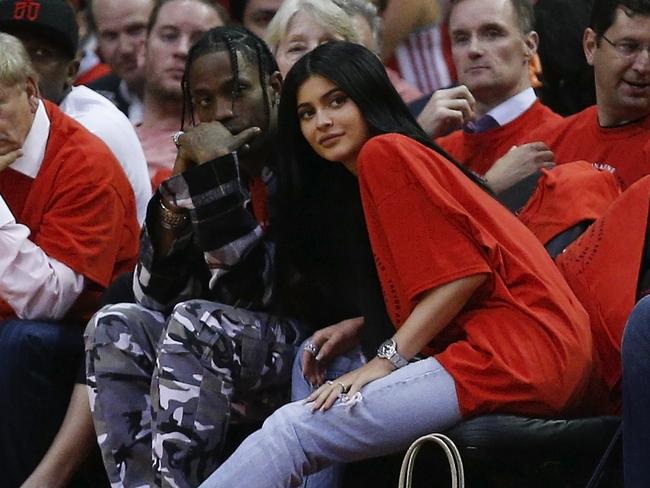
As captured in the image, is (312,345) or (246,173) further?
(246,173)

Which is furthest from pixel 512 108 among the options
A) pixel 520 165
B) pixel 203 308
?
pixel 203 308

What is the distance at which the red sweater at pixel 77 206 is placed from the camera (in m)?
4.46

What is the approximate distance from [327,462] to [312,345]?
0.47 meters

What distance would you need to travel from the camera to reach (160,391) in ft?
12.4

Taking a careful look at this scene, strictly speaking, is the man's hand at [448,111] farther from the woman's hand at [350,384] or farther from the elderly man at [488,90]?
the woman's hand at [350,384]

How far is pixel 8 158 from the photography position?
14.6 feet

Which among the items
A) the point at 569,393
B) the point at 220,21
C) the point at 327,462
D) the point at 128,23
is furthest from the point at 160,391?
the point at 128,23

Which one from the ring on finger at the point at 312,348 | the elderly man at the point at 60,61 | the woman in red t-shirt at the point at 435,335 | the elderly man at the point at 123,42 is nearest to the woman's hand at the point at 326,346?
the ring on finger at the point at 312,348

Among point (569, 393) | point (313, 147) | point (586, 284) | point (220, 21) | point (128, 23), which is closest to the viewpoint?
point (569, 393)

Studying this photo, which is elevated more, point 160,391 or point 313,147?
point 313,147

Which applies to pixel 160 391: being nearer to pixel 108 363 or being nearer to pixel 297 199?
pixel 108 363

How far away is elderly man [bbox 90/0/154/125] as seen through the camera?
602cm

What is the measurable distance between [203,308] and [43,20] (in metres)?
1.67

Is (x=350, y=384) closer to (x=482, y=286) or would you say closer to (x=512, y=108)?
(x=482, y=286)
